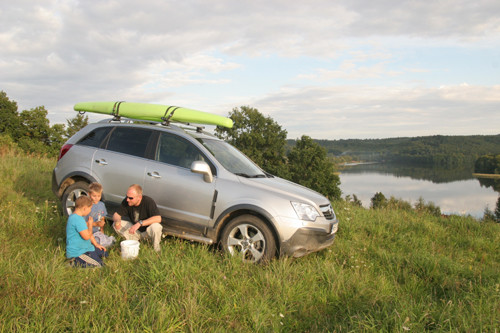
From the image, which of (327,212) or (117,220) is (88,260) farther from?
(327,212)

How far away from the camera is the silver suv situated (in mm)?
4355

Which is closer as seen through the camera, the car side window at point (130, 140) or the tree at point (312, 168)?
the car side window at point (130, 140)

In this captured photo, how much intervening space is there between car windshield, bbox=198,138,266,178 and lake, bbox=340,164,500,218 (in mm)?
58713

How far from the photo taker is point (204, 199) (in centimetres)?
469

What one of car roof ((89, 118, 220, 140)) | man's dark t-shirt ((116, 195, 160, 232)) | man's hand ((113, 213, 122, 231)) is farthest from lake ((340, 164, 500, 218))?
man's hand ((113, 213, 122, 231))

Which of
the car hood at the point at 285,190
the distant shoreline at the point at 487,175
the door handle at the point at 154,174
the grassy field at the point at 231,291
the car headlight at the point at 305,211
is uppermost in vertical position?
the door handle at the point at 154,174

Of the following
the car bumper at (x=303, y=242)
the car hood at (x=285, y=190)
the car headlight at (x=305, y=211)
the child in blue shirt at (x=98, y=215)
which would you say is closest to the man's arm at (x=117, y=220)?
the child in blue shirt at (x=98, y=215)

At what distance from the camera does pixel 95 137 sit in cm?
580

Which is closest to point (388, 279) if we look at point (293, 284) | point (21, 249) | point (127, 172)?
point (293, 284)

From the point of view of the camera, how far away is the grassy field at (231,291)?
277cm

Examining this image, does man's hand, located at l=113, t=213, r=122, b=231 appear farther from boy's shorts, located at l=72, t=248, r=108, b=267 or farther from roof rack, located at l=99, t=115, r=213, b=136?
roof rack, located at l=99, t=115, r=213, b=136

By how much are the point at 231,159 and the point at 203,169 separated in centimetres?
96

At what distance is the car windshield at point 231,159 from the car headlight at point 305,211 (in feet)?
3.02

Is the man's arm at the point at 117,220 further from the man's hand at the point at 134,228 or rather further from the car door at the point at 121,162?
the car door at the point at 121,162
